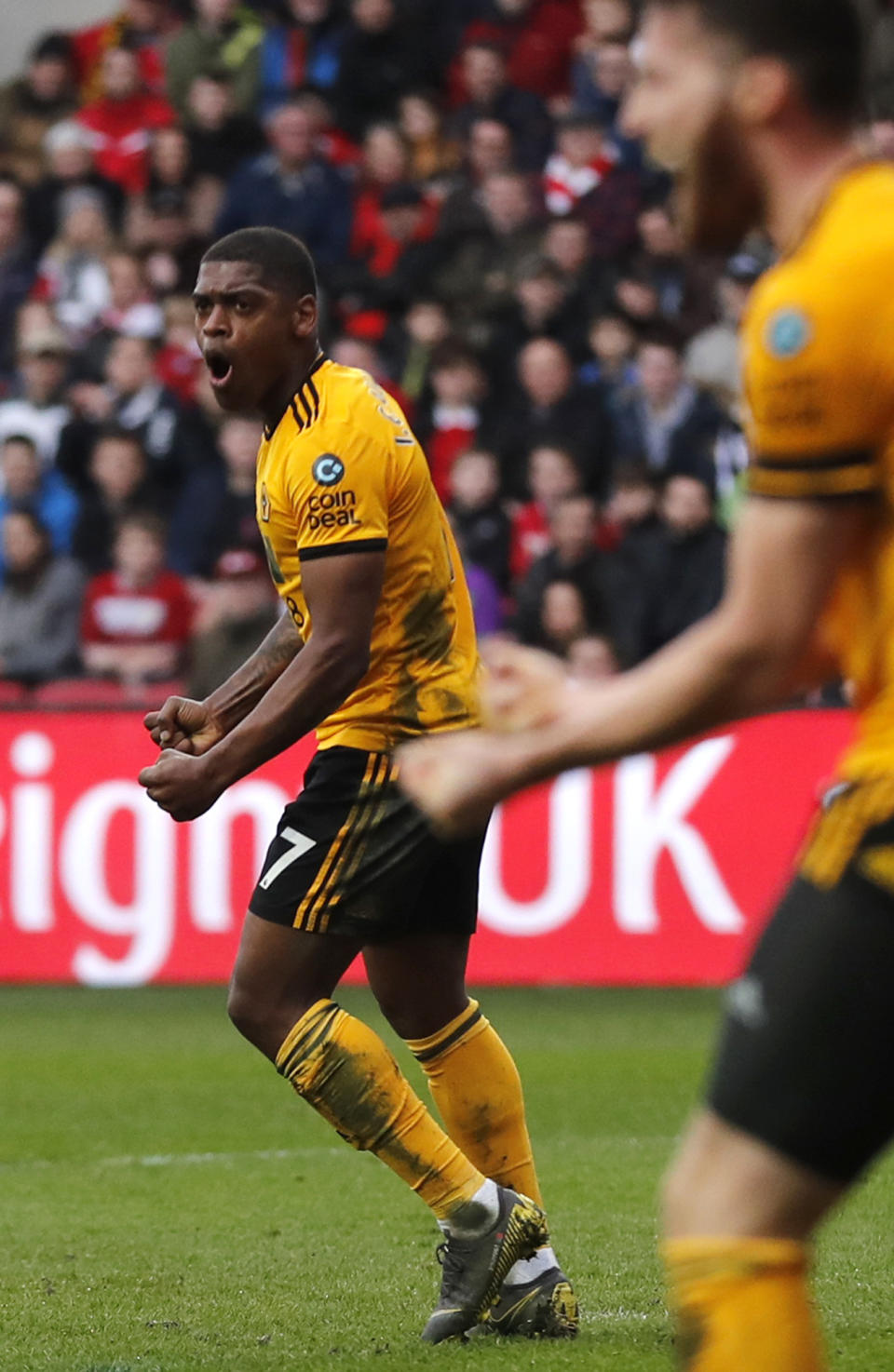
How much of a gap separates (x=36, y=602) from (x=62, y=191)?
484 cm

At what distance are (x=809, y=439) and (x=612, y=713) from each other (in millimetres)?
406

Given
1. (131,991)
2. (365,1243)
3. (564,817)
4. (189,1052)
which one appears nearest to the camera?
(365,1243)

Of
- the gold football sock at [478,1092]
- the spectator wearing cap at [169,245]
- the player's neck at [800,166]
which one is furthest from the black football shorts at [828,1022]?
the spectator wearing cap at [169,245]

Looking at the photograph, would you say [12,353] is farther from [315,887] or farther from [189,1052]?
[315,887]

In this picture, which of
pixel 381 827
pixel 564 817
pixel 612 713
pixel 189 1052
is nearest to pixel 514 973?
pixel 564 817

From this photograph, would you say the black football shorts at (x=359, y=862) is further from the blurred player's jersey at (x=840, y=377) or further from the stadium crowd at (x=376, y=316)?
the stadium crowd at (x=376, y=316)

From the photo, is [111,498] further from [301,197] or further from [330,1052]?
[330,1052]

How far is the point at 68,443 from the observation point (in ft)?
45.4

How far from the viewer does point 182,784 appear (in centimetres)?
467

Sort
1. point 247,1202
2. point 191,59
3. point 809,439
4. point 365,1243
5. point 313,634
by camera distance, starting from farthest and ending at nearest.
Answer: point 191,59 → point 247,1202 → point 365,1243 → point 313,634 → point 809,439

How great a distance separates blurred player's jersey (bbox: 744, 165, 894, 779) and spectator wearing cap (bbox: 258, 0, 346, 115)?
48.9ft

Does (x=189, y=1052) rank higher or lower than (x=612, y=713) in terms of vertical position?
lower

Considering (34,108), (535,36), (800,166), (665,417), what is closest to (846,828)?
(800,166)

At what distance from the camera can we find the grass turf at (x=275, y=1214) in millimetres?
4914
